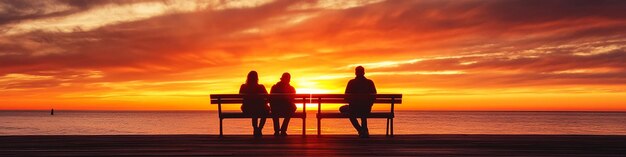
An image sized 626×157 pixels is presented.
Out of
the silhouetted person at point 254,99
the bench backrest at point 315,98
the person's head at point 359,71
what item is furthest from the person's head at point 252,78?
the person's head at point 359,71

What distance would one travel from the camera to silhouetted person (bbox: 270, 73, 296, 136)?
13820 millimetres

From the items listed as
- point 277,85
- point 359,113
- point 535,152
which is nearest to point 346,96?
point 359,113

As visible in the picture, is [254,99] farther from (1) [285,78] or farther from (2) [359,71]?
(2) [359,71]

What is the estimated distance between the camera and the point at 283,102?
1392cm

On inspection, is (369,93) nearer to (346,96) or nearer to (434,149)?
(346,96)

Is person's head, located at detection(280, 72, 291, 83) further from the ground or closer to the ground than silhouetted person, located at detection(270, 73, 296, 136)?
further from the ground

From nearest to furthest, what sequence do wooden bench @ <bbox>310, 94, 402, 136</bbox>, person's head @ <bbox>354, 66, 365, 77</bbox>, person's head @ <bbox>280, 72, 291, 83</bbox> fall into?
1. wooden bench @ <bbox>310, 94, 402, 136</bbox>
2. person's head @ <bbox>354, 66, 365, 77</bbox>
3. person's head @ <bbox>280, 72, 291, 83</bbox>

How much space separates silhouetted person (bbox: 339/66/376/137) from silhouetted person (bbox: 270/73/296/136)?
1.03 meters

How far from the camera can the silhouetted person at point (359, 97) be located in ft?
45.1

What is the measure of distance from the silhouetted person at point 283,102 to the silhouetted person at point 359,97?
1.03 metres

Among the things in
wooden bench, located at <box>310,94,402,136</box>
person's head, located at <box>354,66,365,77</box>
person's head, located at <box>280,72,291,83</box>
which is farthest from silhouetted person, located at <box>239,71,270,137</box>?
person's head, located at <box>354,66,365,77</box>

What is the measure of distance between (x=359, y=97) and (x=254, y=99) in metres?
2.01

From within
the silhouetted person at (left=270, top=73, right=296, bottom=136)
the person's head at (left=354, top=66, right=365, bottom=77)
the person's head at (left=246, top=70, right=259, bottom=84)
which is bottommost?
the silhouetted person at (left=270, top=73, right=296, bottom=136)

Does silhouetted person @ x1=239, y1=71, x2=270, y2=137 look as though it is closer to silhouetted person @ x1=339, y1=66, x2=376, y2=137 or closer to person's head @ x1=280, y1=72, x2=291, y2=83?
person's head @ x1=280, y1=72, x2=291, y2=83
